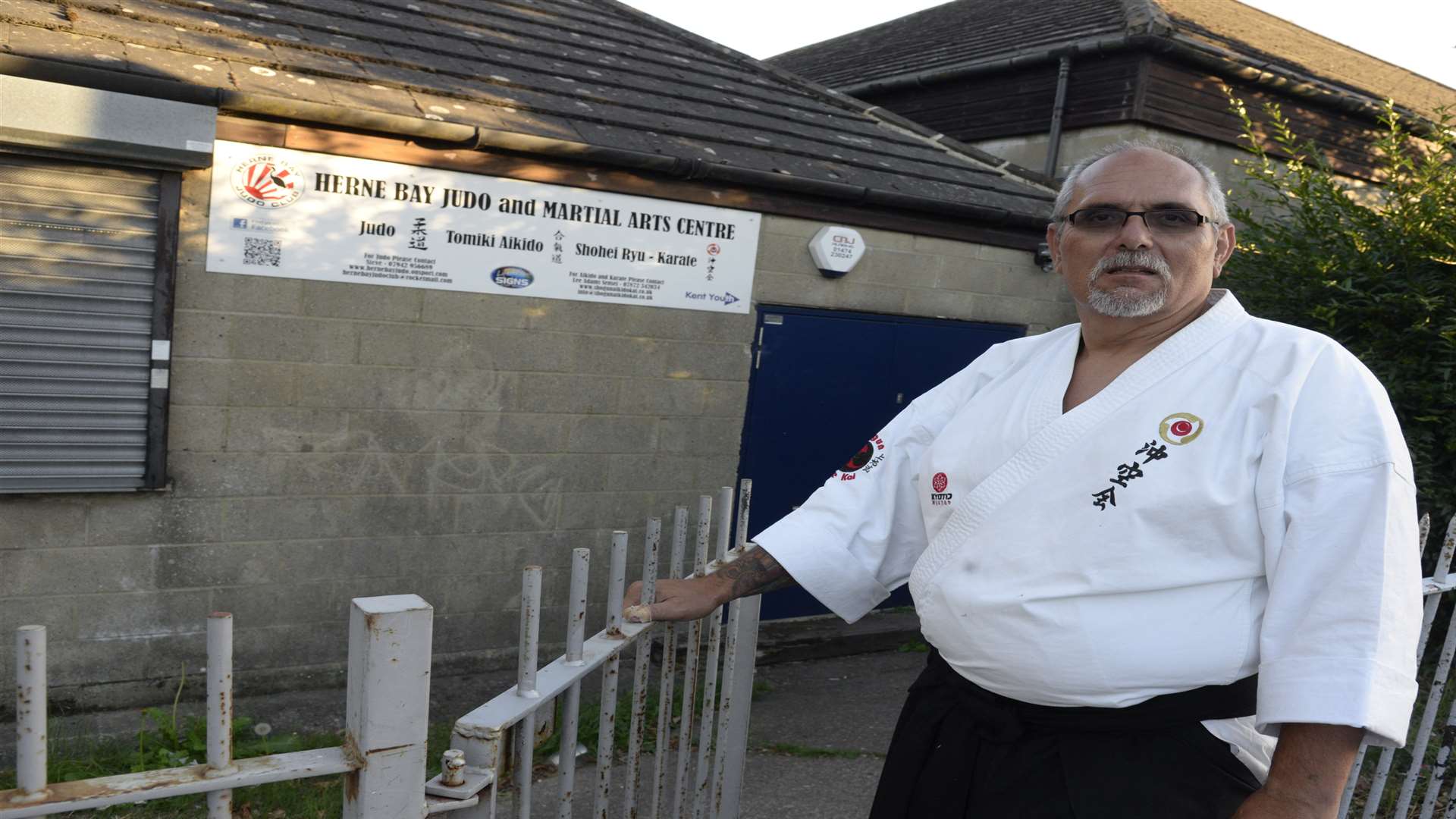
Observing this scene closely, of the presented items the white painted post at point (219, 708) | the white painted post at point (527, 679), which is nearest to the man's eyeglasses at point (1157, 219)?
the white painted post at point (527, 679)

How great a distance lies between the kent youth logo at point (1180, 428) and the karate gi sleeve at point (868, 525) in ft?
1.83

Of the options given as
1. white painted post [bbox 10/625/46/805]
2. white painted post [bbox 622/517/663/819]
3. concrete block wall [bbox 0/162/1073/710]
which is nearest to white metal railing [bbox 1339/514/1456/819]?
white painted post [bbox 622/517/663/819]

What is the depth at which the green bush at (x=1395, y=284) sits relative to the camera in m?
5.89

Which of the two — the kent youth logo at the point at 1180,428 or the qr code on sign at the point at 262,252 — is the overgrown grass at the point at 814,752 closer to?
the qr code on sign at the point at 262,252

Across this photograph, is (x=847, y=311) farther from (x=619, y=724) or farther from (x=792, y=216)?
(x=619, y=724)

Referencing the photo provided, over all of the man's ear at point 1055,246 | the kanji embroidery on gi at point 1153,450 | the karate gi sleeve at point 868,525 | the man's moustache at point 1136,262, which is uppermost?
the man's ear at point 1055,246

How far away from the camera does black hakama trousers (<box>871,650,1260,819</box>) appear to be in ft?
5.85

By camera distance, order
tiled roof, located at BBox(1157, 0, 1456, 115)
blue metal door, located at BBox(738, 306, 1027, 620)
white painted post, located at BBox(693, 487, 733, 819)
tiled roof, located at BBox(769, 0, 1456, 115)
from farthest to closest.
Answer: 1. tiled roof, located at BBox(1157, 0, 1456, 115)
2. tiled roof, located at BBox(769, 0, 1456, 115)
3. blue metal door, located at BBox(738, 306, 1027, 620)
4. white painted post, located at BBox(693, 487, 733, 819)

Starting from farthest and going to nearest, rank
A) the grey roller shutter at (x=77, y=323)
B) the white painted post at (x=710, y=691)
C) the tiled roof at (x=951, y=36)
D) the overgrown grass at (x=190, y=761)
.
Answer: the tiled roof at (x=951, y=36) → the grey roller shutter at (x=77, y=323) → the overgrown grass at (x=190, y=761) → the white painted post at (x=710, y=691)

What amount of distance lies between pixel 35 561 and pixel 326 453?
4.14 ft

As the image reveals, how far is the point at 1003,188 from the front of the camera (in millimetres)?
7332

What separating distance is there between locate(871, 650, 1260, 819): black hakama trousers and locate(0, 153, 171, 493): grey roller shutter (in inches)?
156

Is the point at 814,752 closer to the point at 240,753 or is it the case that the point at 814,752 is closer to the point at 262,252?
the point at 240,753

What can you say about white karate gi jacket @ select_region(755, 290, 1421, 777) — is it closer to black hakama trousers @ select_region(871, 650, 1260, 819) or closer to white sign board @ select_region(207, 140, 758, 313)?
black hakama trousers @ select_region(871, 650, 1260, 819)
